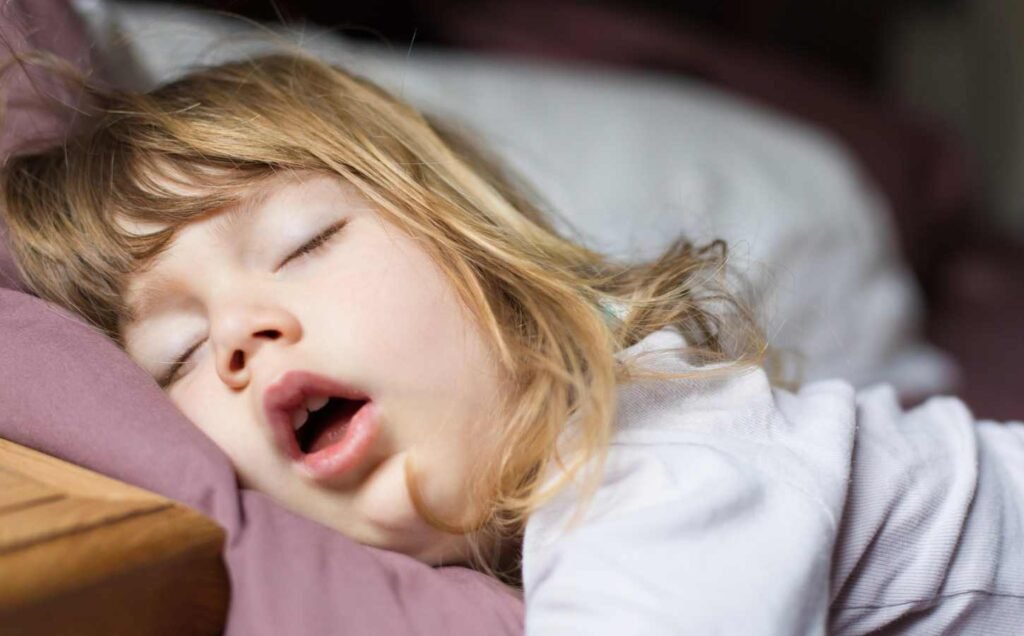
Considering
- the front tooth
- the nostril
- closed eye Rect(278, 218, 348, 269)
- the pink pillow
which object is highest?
closed eye Rect(278, 218, 348, 269)

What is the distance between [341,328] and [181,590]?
0.20 m

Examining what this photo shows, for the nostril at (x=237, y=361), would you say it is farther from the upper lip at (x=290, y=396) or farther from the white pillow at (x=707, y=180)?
the white pillow at (x=707, y=180)

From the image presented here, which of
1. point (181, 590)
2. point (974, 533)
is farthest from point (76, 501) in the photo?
point (974, 533)

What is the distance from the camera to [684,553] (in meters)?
0.64

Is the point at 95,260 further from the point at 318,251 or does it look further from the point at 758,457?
the point at 758,457

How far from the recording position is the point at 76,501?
1.89 feet

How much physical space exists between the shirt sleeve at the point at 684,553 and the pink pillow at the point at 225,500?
0.06 metres

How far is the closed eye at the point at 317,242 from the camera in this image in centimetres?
78

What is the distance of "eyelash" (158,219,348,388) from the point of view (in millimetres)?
784

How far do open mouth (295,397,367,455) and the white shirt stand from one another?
5.7 inches

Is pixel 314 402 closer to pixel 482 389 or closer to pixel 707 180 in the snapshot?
pixel 482 389

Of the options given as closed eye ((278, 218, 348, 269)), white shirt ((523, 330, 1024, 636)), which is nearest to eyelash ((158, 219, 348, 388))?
closed eye ((278, 218, 348, 269))

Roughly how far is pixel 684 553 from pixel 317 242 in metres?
0.33

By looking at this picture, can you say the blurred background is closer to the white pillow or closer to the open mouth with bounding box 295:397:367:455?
the white pillow
